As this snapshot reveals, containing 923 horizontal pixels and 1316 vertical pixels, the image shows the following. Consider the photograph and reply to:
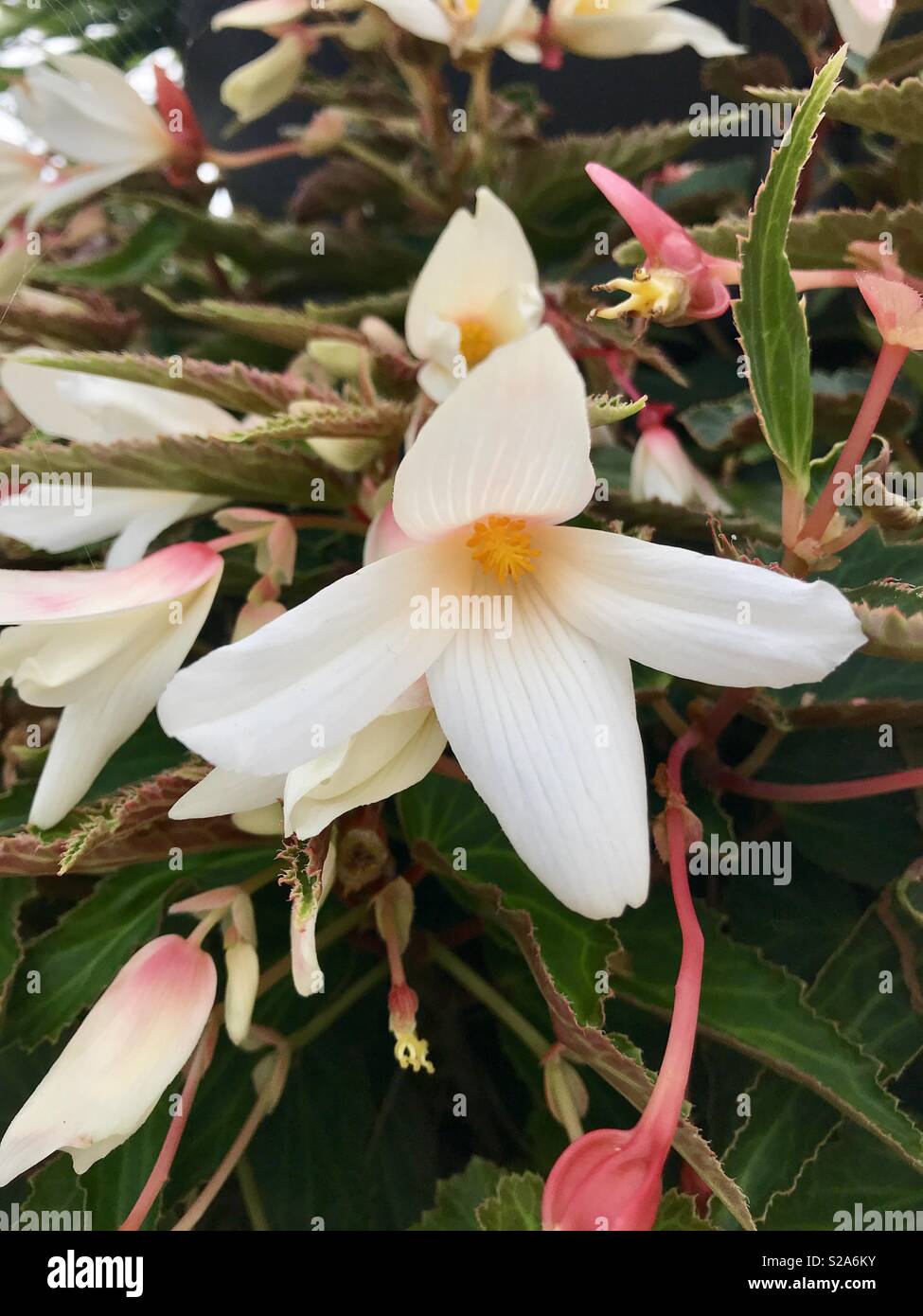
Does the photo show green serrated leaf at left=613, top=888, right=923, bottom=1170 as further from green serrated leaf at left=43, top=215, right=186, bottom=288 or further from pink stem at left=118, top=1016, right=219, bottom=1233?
green serrated leaf at left=43, top=215, right=186, bottom=288

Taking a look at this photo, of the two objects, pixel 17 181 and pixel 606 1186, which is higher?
pixel 17 181

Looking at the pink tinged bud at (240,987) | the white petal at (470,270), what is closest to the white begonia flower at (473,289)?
the white petal at (470,270)

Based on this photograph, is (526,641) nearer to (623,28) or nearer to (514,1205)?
(514,1205)

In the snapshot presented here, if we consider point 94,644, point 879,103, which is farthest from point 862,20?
point 94,644

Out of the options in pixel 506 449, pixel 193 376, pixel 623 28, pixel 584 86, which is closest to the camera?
pixel 506 449

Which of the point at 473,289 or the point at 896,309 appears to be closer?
the point at 896,309

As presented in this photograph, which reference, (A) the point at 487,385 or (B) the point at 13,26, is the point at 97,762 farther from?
(B) the point at 13,26

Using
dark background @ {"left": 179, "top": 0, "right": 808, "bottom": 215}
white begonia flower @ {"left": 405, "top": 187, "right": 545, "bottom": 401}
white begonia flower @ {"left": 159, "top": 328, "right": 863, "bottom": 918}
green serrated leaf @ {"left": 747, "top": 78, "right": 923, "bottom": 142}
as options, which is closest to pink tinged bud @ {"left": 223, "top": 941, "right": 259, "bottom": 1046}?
white begonia flower @ {"left": 159, "top": 328, "right": 863, "bottom": 918}

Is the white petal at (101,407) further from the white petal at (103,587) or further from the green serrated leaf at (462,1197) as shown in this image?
the green serrated leaf at (462,1197)
